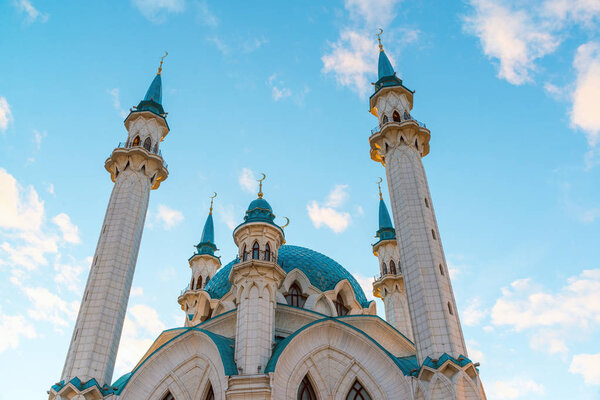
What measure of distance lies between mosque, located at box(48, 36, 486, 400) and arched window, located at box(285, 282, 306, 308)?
58mm

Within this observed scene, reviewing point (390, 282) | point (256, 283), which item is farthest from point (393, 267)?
point (256, 283)

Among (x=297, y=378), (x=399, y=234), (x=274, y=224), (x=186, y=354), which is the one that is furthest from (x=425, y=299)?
(x=186, y=354)

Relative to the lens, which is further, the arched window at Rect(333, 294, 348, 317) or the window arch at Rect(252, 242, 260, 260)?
the arched window at Rect(333, 294, 348, 317)

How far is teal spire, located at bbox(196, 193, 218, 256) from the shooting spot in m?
39.5

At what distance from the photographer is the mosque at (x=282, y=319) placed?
19984 mm

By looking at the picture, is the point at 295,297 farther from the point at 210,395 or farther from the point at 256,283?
the point at 210,395

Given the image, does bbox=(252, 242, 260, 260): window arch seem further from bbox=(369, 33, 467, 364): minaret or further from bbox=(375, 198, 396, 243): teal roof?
bbox=(375, 198, 396, 243): teal roof

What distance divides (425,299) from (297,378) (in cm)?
617

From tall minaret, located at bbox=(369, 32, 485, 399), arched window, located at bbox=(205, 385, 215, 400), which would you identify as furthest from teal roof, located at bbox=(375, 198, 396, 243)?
arched window, located at bbox=(205, 385, 215, 400)

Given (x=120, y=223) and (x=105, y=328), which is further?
(x=120, y=223)

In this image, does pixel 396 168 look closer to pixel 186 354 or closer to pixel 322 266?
pixel 322 266

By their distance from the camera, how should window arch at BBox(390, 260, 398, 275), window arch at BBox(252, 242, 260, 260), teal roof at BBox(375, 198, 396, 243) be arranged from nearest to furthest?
window arch at BBox(252, 242, 260, 260), window arch at BBox(390, 260, 398, 275), teal roof at BBox(375, 198, 396, 243)

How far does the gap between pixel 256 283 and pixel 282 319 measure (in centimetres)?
348

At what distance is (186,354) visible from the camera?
22.2m
